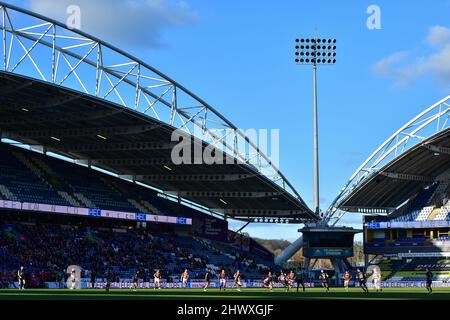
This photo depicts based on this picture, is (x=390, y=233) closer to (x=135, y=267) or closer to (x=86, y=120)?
(x=135, y=267)

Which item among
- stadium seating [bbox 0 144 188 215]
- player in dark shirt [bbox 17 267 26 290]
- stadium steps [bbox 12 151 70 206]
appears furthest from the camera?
stadium steps [bbox 12 151 70 206]

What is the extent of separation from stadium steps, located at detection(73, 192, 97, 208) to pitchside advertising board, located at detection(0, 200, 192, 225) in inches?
97.8

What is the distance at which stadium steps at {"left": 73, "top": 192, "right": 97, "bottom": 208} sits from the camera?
3162 inches

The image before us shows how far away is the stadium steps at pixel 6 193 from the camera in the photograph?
233ft

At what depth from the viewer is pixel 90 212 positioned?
77.2 metres

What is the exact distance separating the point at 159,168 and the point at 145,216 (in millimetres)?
5611

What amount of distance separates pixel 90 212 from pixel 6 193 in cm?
919

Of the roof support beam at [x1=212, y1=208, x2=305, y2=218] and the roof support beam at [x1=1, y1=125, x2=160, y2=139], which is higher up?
the roof support beam at [x1=1, y1=125, x2=160, y2=139]

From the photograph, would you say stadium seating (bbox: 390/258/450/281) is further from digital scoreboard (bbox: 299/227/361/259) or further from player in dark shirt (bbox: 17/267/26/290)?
player in dark shirt (bbox: 17/267/26/290)

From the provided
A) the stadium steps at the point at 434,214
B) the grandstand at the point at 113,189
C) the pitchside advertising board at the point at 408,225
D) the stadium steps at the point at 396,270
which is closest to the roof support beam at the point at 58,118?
the grandstand at the point at 113,189

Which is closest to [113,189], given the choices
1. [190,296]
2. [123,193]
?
[123,193]

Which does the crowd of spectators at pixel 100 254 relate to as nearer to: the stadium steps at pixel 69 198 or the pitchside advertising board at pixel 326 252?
the stadium steps at pixel 69 198

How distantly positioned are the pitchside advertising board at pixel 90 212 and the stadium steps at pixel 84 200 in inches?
97.8

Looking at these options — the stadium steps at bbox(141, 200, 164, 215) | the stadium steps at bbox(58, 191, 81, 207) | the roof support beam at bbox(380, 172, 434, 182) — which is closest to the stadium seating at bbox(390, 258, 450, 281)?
the roof support beam at bbox(380, 172, 434, 182)
